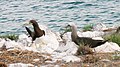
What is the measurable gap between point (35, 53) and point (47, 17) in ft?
44.0

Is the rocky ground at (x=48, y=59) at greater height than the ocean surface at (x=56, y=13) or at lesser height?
greater

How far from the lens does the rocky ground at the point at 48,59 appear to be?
10.0 meters

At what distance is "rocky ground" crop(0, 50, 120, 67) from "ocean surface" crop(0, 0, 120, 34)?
9.74 m

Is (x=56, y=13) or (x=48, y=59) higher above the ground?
(x=48, y=59)

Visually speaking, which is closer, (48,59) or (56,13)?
(48,59)

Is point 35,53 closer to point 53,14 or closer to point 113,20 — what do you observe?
point 113,20

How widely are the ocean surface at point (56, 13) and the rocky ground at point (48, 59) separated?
31.9ft

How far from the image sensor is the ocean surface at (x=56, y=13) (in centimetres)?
2261

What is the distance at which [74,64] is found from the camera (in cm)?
1010

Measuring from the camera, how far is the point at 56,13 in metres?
25.4

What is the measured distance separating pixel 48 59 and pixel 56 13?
1495 cm

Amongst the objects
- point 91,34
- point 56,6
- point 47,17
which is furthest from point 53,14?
point 91,34

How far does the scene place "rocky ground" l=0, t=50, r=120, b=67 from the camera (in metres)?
10.0

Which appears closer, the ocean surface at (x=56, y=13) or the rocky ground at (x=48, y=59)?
the rocky ground at (x=48, y=59)
